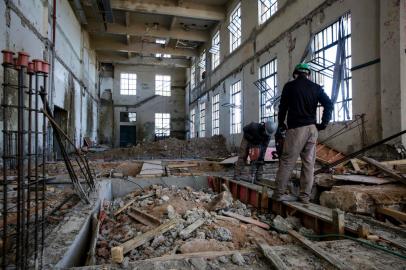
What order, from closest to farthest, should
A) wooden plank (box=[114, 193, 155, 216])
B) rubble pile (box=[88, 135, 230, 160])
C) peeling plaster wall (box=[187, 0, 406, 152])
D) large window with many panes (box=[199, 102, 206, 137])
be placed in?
wooden plank (box=[114, 193, 155, 216]) < peeling plaster wall (box=[187, 0, 406, 152]) < rubble pile (box=[88, 135, 230, 160]) < large window with many panes (box=[199, 102, 206, 137])

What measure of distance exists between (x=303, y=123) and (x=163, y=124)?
21627 mm

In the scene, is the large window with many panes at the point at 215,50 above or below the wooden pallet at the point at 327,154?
above

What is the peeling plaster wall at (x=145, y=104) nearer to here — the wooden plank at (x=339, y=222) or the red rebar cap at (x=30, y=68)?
the wooden plank at (x=339, y=222)

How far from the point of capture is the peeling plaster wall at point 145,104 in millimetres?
23641

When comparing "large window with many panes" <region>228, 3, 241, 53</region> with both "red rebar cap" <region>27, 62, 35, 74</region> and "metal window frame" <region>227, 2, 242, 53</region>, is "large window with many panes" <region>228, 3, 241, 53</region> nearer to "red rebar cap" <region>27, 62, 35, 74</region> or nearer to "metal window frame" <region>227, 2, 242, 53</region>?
"metal window frame" <region>227, 2, 242, 53</region>

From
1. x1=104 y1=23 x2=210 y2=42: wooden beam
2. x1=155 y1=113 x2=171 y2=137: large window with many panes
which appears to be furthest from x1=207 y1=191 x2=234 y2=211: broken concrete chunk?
x1=155 y1=113 x2=171 y2=137: large window with many panes

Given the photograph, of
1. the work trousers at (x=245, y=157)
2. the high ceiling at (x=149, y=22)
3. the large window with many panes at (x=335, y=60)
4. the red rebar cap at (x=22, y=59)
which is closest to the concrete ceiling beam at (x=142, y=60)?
the high ceiling at (x=149, y=22)

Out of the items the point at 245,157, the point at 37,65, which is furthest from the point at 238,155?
the point at 37,65

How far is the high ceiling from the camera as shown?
13055 mm

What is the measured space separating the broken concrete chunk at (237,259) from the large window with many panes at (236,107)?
10.9 meters

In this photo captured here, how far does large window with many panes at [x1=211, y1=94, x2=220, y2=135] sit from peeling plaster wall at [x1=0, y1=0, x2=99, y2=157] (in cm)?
752

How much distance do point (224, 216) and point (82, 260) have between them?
2059 millimetres

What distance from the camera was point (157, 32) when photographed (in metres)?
16.3

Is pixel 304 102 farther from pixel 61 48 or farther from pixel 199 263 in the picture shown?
pixel 61 48
